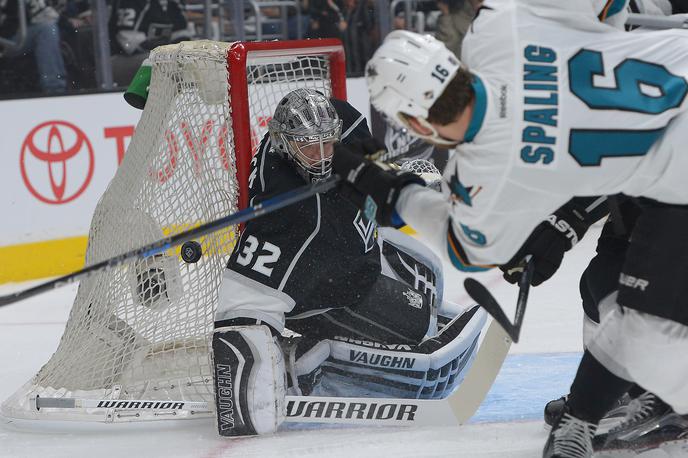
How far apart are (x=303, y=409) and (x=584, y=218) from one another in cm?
83

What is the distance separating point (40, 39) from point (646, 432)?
11.0ft

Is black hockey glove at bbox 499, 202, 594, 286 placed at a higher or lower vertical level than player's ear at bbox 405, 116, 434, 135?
lower

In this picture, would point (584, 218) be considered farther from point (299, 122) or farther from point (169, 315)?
point (169, 315)

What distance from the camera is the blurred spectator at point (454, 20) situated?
18.0 ft

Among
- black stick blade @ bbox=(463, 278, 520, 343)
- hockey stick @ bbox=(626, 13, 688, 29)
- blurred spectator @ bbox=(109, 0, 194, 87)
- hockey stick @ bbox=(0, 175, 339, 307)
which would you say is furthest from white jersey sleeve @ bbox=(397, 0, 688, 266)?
blurred spectator @ bbox=(109, 0, 194, 87)

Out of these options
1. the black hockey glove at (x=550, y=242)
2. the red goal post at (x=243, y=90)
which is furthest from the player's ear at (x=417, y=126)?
the red goal post at (x=243, y=90)

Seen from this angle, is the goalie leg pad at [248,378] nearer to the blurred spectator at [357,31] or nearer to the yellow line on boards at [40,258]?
the yellow line on boards at [40,258]

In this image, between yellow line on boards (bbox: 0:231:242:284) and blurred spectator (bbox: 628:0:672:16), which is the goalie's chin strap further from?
yellow line on boards (bbox: 0:231:242:284)

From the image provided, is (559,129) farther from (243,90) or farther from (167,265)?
(167,265)

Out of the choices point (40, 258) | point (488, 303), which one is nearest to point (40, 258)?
point (40, 258)

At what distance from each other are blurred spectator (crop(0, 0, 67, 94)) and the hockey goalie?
215cm

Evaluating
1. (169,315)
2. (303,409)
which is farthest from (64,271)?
(303,409)

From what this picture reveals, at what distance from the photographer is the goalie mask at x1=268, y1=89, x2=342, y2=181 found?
2652 millimetres

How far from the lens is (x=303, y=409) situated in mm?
2654
